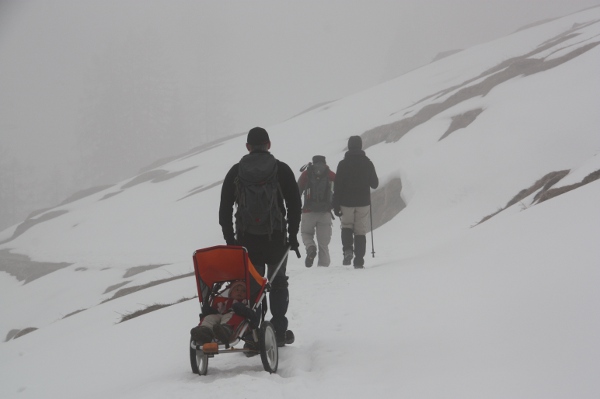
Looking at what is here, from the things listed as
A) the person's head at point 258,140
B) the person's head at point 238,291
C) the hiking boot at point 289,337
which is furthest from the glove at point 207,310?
the person's head at point 258,140

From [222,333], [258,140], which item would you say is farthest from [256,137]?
[222,333]

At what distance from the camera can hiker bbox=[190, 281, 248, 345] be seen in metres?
3.77

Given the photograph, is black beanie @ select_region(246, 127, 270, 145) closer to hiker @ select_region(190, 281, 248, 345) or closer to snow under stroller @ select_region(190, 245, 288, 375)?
snow under stroller @ select_region(190, 245, 288, 375)

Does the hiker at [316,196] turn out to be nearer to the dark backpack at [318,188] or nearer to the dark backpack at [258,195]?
the dark backpack at [318,188]

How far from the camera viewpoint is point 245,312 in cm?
406

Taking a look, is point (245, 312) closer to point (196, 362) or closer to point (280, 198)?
point (196, 362)

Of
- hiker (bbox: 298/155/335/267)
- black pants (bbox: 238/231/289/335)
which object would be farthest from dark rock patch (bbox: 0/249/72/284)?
black pants (bbox: 238/231/289/335)

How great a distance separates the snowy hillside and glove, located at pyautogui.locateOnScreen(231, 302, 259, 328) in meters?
0.43

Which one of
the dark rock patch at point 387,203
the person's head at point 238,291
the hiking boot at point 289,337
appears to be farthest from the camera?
the dark rock patch at point 387,203

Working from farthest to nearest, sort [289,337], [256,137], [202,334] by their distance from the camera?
1. [289,337]
2. [256,137]
3. [202,334]

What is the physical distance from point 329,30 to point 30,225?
17209 centimetres

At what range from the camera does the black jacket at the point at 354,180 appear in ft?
30.7

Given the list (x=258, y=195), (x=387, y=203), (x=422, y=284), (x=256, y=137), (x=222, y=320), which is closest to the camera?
(x=222, y=320)

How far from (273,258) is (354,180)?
494cm
